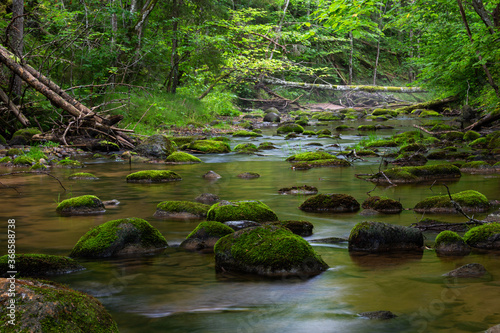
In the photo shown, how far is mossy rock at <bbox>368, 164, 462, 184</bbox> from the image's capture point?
28.0 ft

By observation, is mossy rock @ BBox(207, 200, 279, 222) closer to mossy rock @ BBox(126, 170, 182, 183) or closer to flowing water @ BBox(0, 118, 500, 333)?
flowing water @ BBox(0, 118, 500, 333)

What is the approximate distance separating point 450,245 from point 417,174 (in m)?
4.74

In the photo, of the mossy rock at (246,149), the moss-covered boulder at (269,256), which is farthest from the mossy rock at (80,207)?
the mossy rock at (246,149)

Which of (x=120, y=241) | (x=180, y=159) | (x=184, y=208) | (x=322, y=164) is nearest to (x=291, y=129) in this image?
(x=180, y=159)

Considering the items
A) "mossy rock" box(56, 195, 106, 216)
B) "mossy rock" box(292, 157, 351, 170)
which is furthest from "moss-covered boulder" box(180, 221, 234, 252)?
"mossy rock" box(292, 157, 351, 170)

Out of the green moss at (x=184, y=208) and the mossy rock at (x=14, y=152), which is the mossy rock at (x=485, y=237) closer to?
the green moss at (x=184, y=208)

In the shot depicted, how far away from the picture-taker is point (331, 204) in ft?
20.9

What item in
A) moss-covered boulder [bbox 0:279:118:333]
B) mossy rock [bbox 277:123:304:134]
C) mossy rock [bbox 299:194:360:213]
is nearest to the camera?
moss-covered boulder [bbox 0:279:118:333]

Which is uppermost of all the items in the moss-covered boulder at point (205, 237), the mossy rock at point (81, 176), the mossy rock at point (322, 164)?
the mossy rock at point (322, 164)

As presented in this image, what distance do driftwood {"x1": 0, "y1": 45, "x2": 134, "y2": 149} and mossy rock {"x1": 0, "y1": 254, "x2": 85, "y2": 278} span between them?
871 centimetres

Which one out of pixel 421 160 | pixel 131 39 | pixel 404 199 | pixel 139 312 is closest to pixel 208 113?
pixel 131 39

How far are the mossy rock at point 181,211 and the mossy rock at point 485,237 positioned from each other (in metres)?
3.19

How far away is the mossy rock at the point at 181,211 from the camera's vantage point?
19.6ft

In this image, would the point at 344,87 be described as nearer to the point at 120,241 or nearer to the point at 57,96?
the point at 57,96
